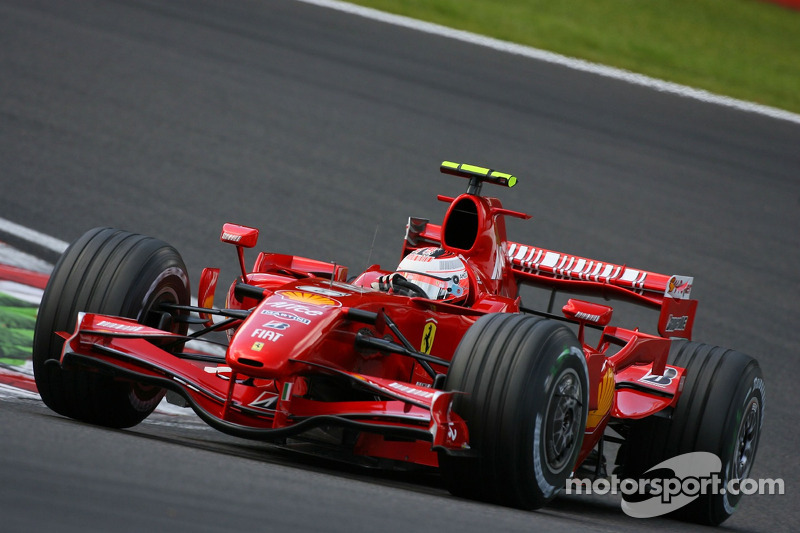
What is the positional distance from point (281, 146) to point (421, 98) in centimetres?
228

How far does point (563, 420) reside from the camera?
18.0ft

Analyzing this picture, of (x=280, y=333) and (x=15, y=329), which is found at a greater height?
(x=280, y=333)

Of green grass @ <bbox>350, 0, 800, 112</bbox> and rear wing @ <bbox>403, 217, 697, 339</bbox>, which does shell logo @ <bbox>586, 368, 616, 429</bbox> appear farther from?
green grass @ <bbox>350, 0, 800, 112</bbox>

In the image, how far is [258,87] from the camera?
13.7 m

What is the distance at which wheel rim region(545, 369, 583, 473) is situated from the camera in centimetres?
538

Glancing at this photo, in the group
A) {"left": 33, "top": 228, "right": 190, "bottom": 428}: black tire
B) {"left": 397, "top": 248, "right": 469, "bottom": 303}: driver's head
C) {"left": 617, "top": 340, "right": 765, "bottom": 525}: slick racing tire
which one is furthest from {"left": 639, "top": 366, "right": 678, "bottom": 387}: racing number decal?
{"left": 33, "top": 228, "right": 190, "bottom": 428}: black tire

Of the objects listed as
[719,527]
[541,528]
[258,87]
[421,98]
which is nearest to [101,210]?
[258,87]

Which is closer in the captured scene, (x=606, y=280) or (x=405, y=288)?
(x=405, y=288)

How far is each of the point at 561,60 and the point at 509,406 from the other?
11.4 m

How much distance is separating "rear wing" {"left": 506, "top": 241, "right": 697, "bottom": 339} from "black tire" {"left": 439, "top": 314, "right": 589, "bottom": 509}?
1919 millimetres

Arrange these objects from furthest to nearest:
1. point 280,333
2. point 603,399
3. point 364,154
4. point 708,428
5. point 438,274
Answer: point 364,154, point 708,428, point 438,274, point 603,399, point 280,333

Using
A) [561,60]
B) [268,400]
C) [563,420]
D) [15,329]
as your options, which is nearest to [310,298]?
[268,400]

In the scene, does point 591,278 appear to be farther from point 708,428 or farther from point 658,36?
point 658,36

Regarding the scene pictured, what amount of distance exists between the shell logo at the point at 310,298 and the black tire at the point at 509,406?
0.72 meters
